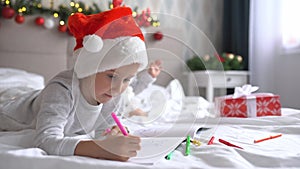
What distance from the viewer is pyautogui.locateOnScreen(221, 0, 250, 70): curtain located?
2.75 metres

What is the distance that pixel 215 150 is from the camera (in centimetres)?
68

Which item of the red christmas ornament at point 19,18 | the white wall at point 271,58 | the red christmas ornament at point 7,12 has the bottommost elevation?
the white wall at point 271,58

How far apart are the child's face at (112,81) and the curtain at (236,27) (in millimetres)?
2163

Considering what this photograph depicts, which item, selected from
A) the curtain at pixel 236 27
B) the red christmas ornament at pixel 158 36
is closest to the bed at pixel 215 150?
the red christmas ornament at pixel 158 36

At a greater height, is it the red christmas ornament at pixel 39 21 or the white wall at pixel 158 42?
the red christmas ornament at pixel 39 21

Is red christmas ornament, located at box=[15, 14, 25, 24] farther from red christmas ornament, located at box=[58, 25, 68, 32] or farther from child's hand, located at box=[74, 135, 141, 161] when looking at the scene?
child's hand, located at box=[74, 135, 141, 161]

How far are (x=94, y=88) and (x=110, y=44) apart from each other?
0.43 ft

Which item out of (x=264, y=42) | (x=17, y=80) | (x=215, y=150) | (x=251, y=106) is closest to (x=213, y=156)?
(x=215, y=150)

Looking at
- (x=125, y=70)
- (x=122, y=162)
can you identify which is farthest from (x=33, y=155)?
(x=125, y=70)

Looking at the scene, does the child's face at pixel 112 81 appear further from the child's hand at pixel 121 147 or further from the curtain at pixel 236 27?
the curtain at pixel 236 27

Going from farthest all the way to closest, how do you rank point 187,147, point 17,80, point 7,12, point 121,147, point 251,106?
point 7,12, point 17,80, point 251,106, point 187,147, point 121,147

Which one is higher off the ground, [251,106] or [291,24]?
[291,24]

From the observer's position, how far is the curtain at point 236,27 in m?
2.75

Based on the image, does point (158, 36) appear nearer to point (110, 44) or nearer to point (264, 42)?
point (110, 44)
